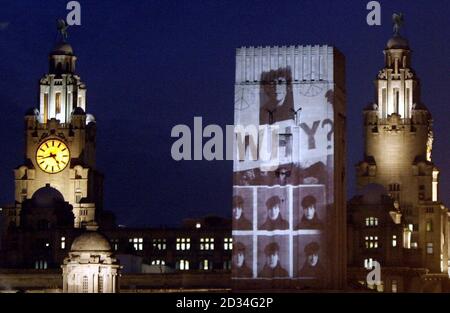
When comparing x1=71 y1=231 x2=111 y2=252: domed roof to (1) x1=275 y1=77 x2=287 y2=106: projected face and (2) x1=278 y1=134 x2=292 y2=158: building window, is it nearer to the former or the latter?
(2) x1=278 y1=134 x2=292 y2=158: building window

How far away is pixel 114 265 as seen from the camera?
175m

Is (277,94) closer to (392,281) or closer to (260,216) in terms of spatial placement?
(260,216)

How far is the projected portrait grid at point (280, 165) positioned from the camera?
461 ft

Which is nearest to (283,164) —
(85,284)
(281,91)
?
(281,91)

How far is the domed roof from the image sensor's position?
175 m

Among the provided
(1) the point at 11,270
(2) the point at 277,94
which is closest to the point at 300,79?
(2) the point at 277,94

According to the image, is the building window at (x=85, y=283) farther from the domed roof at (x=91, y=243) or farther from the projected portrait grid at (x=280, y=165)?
the projected portrait grid at (x=280, y=165)

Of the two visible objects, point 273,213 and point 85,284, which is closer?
point 273,213

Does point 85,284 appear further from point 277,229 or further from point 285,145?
point 285,145

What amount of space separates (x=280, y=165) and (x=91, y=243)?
3817 centimetres

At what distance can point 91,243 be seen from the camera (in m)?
175

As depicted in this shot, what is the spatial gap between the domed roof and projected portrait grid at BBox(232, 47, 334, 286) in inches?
1390

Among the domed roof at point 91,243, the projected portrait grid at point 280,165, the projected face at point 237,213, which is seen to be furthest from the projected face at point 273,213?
the domed roof at point 91,243

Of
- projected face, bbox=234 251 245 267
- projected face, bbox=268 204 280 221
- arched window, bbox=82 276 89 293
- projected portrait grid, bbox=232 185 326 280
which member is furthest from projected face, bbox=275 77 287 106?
arched window, bbox=82 276 89 293
